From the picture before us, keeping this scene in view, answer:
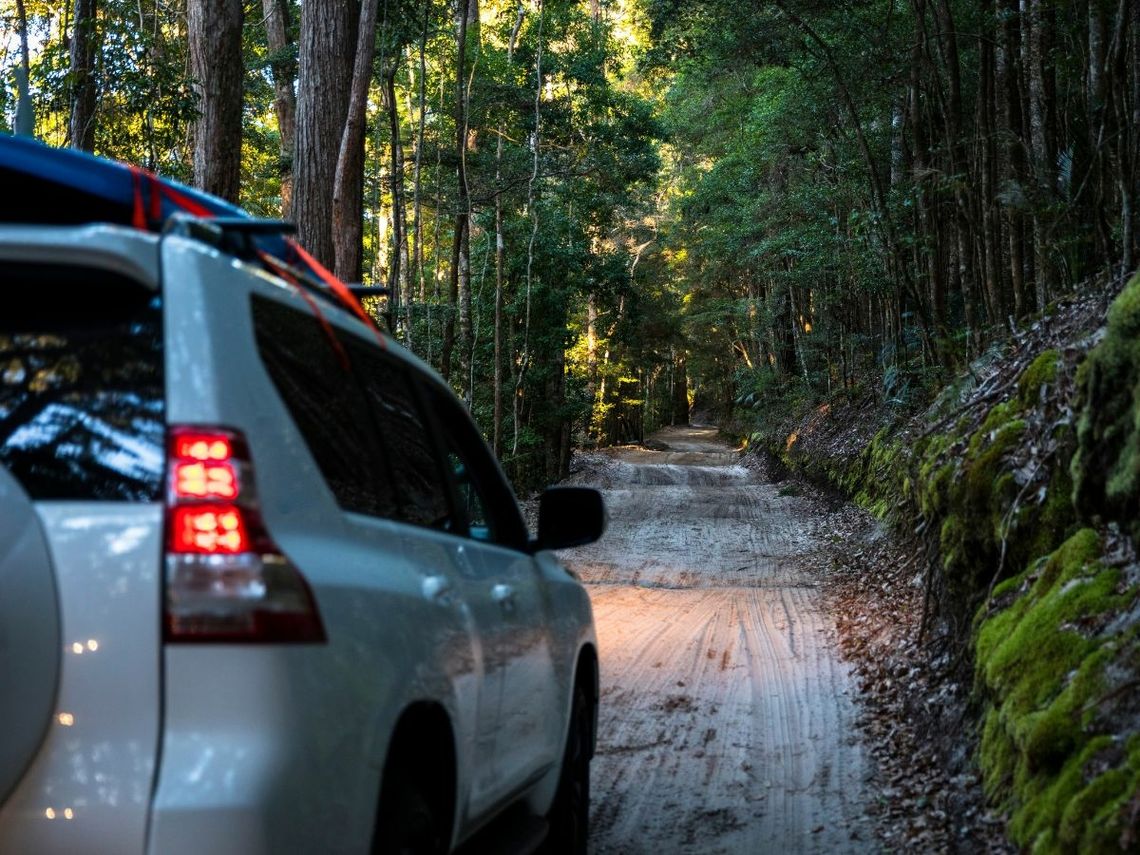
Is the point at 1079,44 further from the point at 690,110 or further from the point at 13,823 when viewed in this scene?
the point at 690,110

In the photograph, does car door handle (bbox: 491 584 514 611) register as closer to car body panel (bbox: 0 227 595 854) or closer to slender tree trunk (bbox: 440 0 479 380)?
car body panel (bbox: 0 227 595 854)

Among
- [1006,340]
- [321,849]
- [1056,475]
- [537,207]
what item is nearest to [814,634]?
[1006,340]

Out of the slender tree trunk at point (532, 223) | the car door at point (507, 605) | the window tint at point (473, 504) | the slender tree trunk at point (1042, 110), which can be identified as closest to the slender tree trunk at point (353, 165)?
the slender tree trunk at point (1042, 110)

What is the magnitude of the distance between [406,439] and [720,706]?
19.3ft

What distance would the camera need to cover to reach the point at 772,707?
8.76 m

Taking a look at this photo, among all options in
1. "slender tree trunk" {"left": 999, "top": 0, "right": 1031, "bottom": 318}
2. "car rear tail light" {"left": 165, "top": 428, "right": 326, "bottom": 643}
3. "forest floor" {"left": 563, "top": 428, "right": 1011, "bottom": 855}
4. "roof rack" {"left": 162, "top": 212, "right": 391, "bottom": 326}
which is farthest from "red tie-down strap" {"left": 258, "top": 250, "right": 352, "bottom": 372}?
"slender tree trunk" {"left": 999, "top": 0, "right": 1031, "bottom": 318}

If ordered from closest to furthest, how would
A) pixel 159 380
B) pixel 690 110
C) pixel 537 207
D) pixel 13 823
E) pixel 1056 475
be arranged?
pixel 13 823 < pixel 159 380 < pixel 1056 475 < pixel 537 207 < pixel 690 110

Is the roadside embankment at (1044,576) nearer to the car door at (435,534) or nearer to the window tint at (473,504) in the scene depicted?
the car door at (435,534)

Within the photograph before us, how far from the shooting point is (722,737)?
313 inches

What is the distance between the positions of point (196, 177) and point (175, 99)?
120cm

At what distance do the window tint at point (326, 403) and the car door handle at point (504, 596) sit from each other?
0.62m

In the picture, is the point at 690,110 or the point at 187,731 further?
the point at 690,110

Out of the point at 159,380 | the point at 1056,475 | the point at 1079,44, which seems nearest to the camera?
the point at 159,380

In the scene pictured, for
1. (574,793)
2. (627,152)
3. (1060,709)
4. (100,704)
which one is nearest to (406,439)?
(100,704)
